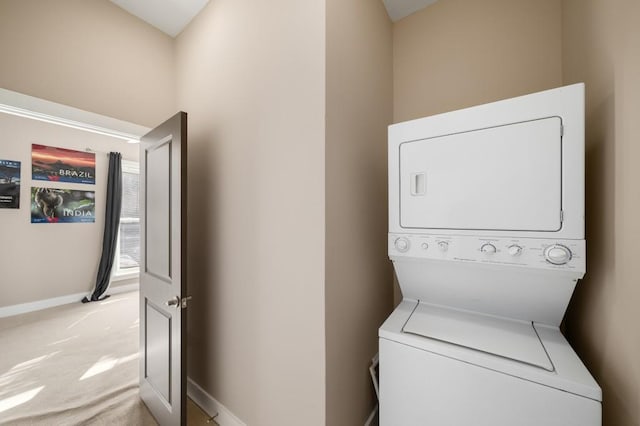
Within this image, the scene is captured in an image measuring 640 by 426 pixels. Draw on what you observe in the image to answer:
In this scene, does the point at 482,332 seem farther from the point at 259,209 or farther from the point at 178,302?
the point at 178,302

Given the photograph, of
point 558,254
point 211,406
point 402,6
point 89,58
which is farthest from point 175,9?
point 211,406

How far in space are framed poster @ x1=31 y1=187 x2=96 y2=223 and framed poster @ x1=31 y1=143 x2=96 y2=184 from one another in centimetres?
19

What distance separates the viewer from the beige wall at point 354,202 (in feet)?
3.80

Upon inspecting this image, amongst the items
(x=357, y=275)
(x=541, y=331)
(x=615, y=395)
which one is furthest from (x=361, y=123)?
(x=615, y=395)

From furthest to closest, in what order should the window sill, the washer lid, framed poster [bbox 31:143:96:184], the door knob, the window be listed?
1. the window
2. the window sill
3. framed poster [bbox 31:143:96:184]
4. the door knob
5. the washer lid

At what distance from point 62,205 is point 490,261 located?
17.4ft

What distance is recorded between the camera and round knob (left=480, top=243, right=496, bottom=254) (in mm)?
981

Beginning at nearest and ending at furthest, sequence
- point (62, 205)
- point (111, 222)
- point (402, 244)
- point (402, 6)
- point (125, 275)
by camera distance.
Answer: point (402, 244), point (402, 6), point (62, 205), point (111, 222), point (125, 275)

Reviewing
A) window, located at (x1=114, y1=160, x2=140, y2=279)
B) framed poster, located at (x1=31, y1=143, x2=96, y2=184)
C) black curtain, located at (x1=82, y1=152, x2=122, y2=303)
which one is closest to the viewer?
framed poster, located at (x1=31, y1=143, x2=96, y2=184)

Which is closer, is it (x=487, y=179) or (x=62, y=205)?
(x=487, y=179)

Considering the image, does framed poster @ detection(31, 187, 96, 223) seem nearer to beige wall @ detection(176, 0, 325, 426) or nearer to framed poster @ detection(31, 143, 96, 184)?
framed poster @ detection(31, 143, 96, 184)

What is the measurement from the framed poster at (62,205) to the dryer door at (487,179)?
195 inches

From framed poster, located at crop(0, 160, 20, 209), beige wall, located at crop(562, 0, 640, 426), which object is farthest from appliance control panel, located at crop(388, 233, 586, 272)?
framed poster, located at crop(0, 160, 20, 209)

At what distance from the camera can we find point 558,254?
87 centimetres
